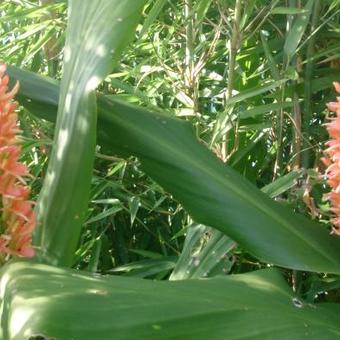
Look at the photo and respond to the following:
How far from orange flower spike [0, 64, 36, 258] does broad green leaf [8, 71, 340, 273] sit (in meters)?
0.18

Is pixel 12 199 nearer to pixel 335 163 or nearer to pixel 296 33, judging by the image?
pixel 335 163

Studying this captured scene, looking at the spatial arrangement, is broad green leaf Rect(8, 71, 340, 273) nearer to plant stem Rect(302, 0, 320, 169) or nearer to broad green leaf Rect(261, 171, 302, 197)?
broad green leaf Rect(261, 171, 302, 197)

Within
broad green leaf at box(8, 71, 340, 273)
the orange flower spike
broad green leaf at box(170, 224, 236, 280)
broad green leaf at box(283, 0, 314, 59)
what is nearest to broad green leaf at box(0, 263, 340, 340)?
the orange flower spike

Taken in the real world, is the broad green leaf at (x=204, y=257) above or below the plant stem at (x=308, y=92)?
below

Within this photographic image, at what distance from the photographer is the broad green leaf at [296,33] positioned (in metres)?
1.29

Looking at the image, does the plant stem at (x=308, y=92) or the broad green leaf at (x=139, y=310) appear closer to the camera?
the broad green leaf at (x=139, y=310)

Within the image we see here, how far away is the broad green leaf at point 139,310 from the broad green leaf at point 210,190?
17 centimetres

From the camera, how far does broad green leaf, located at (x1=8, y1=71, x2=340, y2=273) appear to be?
3.37 ft

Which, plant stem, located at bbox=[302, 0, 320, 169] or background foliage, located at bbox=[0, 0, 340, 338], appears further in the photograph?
plant stem, located at bbox=[302, 0, 320, 169]

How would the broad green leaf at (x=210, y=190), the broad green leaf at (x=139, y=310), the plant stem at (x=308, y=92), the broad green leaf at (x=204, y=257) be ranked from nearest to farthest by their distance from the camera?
the broad green leaf at (x=139, y=310) < the broad green leaf at (x=210, y=190) < the broad green leaf at (x=204, y=257) < the plant stem at (x=308, y=92)

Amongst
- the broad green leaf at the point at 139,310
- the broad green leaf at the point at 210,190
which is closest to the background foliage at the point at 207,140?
the broad green leaf at the point at 210,190

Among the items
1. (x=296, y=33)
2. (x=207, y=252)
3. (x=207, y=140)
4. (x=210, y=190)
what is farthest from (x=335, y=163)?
(x=207, y=140)

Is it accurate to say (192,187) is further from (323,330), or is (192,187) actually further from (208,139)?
(208,139)

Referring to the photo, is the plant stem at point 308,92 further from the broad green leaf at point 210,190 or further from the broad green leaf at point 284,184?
the broad green leaf at point 210,190
